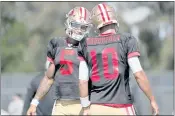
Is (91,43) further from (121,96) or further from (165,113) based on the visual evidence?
(165,113)

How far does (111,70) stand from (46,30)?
29.1m

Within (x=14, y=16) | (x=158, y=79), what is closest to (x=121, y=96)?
(x=158, y=79)

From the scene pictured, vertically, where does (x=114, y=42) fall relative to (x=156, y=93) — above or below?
above

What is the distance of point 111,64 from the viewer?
5.71 m

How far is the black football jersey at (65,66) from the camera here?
7.18 metres

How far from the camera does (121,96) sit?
18.7 feet

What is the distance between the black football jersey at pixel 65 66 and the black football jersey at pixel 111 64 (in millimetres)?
1374

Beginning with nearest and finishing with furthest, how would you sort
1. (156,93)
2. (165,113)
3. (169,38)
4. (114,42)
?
(114,42), (165,113), (156,93), (169,38)

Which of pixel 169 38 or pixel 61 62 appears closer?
pixel 61 62

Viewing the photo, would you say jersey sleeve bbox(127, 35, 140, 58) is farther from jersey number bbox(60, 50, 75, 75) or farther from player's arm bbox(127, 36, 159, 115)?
jersey number bbox(60, 50, 75, 75)

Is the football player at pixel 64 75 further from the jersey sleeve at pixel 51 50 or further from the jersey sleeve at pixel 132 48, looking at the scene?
the jersey sleeve at pixel 132 48

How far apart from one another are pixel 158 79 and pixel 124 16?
48.9ft

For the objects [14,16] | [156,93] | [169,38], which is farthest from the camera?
[169,38]

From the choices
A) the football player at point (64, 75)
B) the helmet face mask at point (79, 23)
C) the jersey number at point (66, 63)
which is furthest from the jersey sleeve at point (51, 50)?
the helmet face mask at point (79, 23)
